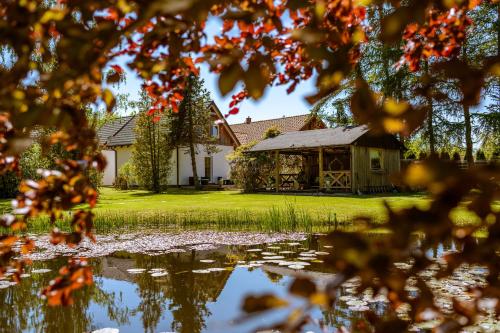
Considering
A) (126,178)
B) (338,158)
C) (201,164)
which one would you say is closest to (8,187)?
(126,178)

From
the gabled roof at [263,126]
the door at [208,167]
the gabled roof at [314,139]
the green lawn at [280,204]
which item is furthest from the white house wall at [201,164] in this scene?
the green lawn at [280,204]

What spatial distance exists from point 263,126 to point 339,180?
1763 centimetres

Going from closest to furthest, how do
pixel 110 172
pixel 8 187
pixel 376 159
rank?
pixel 8 187 < pixel 376 159 < pixel 110 172

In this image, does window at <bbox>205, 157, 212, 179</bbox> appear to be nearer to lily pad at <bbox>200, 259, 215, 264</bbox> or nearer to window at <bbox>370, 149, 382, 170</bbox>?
window at <bbox>370, 149, 382, 170</bbox>

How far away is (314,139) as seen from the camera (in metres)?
21.4

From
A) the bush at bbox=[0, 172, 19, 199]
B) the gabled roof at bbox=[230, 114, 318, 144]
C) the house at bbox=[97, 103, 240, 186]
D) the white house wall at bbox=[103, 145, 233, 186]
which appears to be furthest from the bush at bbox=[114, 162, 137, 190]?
the gabled roof at bbox=[230, 114, 318, 144]

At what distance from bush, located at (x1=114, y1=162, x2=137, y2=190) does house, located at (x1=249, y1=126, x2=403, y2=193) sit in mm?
7733

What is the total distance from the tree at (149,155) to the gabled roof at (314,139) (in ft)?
17.5

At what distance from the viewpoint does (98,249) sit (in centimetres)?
737

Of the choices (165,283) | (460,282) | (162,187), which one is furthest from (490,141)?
(165,283)

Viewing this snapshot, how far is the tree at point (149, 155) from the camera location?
949 inches

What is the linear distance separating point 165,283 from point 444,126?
800 inches

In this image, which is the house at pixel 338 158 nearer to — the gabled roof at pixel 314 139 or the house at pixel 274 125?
the gabled roof at pixel 314 139

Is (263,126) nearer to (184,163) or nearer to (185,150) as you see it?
(185,150)
